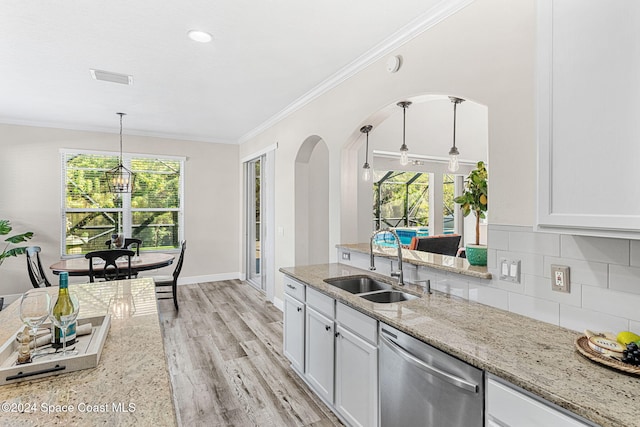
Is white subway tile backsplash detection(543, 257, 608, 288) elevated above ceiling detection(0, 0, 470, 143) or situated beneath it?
situated beneath

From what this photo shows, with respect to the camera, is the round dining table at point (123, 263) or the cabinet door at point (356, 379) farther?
the round dining table at point (123, 263)

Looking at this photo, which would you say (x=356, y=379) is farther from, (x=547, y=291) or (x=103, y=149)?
(x=103, y=149)

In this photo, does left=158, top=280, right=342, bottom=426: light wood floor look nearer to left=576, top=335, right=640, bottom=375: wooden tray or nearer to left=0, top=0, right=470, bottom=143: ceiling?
left=576, top=335, right=640, bottom=375: wooden tray

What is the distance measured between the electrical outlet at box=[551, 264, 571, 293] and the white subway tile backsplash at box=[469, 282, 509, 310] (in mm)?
257

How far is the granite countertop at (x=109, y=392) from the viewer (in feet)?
2.90

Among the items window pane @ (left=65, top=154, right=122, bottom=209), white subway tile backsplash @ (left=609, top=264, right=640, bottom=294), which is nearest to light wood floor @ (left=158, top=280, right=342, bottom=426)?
white subway tile backsplash @ (left=609, top=264, right=640, bottom=294)

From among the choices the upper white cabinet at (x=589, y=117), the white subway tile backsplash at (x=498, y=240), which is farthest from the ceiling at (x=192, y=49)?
the white subway tile backsplash at (x=498, y=240)

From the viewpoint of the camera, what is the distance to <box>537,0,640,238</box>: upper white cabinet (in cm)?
113

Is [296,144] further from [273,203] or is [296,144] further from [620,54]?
[620,54]

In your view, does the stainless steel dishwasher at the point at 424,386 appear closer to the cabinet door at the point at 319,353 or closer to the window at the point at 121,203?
the cabinet door at the point at 319,353

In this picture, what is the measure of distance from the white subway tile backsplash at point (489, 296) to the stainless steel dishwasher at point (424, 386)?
61 centimetres

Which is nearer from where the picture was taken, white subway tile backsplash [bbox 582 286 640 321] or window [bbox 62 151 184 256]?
white subway tile backsplash [bbox 582 286 640 321]

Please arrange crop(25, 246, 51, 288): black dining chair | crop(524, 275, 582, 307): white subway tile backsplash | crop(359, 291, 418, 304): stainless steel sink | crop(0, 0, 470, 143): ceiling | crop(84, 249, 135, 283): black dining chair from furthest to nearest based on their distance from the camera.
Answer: crop(25, 246, 51, 288): black dining chair < crop(84, 249, 135, 283): black dining chair < crop(359, 291, 418, 304): stainless steel sink < crop(0, 0, 470, 143): ceiling < crop(524, 275, 582, 307): white subway tile backsplash

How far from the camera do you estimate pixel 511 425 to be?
46.0 inches
